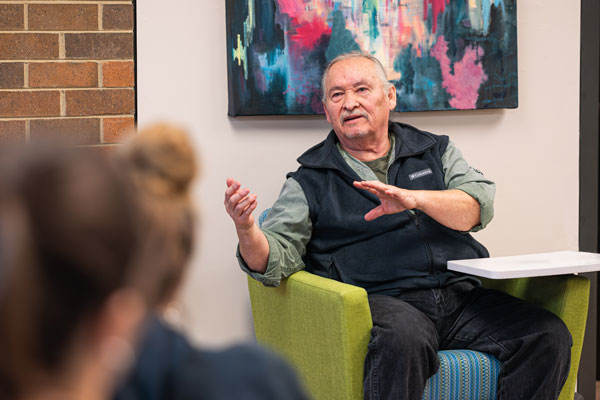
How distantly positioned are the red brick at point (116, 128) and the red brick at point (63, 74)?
14 cm

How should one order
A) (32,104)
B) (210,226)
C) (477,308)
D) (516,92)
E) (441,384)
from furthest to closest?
(516,92)
(210,226)
(32,104)
(477,308)
(441,384)

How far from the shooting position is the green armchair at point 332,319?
2.04 metres

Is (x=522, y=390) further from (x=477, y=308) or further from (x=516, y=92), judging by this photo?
(x=516, y=92)

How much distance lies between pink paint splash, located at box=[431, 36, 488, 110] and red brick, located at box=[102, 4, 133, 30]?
1.16 metres

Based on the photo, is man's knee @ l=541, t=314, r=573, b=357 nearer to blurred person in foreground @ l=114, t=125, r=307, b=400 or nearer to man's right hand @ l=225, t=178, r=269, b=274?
man's right hand @ l=225, t=178, r=269, b=274

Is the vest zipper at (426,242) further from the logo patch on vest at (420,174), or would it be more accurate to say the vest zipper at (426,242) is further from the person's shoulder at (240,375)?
the person's shoulder at (240,375)

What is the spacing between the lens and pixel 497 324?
7.31ft

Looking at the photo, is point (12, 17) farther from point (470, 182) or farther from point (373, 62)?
point (470, 182)

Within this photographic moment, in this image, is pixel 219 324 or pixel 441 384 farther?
pixel 219 324

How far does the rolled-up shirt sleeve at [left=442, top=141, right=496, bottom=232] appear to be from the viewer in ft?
7.77

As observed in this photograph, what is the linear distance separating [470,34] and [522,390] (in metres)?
1.42

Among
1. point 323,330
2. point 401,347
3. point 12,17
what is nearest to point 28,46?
point 12,17

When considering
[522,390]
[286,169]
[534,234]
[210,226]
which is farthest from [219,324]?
[534,234]

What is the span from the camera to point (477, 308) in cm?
231
